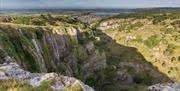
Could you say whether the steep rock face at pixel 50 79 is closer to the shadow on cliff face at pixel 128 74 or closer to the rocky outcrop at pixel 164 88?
the rocky outcrop at pixel 164 88

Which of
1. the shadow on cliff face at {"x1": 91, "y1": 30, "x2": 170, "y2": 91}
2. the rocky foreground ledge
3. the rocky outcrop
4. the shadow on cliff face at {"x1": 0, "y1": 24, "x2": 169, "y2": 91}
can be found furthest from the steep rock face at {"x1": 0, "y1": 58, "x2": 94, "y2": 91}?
the shadow on cliff face at {"x1": 91, "y1": 30, "x2": 170, "y2": 91}

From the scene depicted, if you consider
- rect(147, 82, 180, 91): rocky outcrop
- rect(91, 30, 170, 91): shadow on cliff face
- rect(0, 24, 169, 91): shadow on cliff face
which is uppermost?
rect(147, 82, 180, 91): rocky outcrop

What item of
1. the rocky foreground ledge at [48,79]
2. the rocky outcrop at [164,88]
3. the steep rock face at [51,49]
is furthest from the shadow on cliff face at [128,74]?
the rocky foreground ledge at [48,79]

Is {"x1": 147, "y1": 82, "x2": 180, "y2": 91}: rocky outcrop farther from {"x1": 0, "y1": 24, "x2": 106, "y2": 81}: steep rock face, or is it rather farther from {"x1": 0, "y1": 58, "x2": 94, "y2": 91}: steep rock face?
{"x1": 0, "y1": 24, "x2": 106, "y2": 81}: steep rock face

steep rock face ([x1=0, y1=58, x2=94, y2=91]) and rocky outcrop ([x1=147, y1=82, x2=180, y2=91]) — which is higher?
steep rock face ([x1=0, y1=58, x2=94, y2=91])

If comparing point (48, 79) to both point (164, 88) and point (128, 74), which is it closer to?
point (164, 88)

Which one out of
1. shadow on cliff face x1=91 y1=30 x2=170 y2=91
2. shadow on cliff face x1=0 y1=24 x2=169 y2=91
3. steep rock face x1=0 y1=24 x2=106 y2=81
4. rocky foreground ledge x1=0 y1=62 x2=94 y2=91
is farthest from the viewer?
shadow on cliff face x1=91 y1=30 x2=170 y2=91

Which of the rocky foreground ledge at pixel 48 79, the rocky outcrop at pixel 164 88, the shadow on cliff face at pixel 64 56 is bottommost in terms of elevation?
the shadow on cliff face at pixel 64 56
